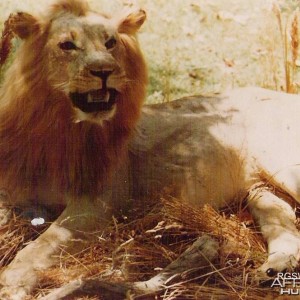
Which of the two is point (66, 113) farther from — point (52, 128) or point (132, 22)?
point (132, 22)

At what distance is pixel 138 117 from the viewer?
1823 mm

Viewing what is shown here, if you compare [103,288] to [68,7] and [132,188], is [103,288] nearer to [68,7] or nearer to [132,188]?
[132,188]

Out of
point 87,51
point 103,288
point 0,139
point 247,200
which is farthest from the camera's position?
point 247,200

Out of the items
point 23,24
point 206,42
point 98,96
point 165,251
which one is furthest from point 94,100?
point 206,42

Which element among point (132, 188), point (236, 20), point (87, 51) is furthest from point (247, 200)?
point (87, 51)

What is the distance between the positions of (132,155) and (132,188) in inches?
3.6

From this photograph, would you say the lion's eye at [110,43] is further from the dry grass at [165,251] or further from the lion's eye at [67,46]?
the dry grass at [165,251]

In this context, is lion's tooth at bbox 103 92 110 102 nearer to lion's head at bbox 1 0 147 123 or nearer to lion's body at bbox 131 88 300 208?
lion's head at bbox 1 0 147 123

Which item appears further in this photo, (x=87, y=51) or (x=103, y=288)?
(x=87, y=51)

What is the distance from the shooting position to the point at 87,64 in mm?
1616

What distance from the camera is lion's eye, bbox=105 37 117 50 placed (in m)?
1.70

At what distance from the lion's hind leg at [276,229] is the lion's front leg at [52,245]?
41cm

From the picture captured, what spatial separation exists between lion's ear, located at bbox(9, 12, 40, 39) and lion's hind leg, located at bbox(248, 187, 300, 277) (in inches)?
28.7

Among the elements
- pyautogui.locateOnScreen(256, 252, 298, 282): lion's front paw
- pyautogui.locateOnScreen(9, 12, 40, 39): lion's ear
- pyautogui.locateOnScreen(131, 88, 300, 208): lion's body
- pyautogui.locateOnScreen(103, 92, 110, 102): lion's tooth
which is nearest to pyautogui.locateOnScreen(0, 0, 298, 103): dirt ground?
pyautogui.locateOnScreen(131, 88, 300, 208): lion's body
